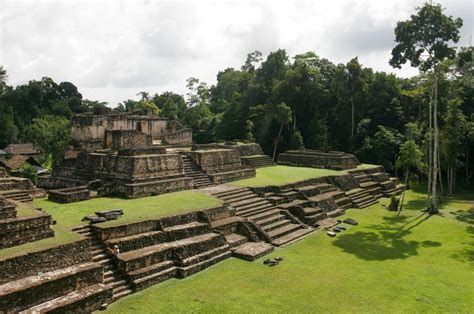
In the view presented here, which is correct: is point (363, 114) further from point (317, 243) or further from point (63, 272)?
point (63, 272)

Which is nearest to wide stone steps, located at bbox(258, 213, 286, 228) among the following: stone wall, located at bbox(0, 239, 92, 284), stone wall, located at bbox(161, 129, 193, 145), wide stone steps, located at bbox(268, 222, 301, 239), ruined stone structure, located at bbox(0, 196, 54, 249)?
wide stone steps, located at bbox(268, 222, 301, 239)

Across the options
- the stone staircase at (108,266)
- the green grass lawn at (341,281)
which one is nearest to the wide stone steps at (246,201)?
the green grass lawn at (341,281)

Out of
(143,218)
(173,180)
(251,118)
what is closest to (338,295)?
(143,218)

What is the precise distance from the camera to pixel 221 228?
11.6 metres

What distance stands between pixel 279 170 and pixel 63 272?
47.8 feet

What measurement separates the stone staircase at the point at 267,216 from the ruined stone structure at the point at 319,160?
9068mm

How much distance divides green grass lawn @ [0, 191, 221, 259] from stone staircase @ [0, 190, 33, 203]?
1.07 ft

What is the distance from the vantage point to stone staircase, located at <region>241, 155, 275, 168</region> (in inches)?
826

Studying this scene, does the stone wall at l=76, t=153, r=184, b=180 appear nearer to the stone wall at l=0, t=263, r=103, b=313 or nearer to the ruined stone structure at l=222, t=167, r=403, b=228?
the ruined stone structure at l=222, t=167, r=403, b=228

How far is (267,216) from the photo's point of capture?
531 inches

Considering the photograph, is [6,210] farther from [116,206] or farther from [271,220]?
[271,220]

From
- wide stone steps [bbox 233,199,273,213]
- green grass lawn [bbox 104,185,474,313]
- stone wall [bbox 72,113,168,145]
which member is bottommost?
green grass lawn [bbox 104,185,474,313]

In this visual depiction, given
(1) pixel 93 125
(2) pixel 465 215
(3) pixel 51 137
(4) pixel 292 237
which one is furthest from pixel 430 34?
(3) pixel 51 137

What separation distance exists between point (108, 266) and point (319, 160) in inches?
651
